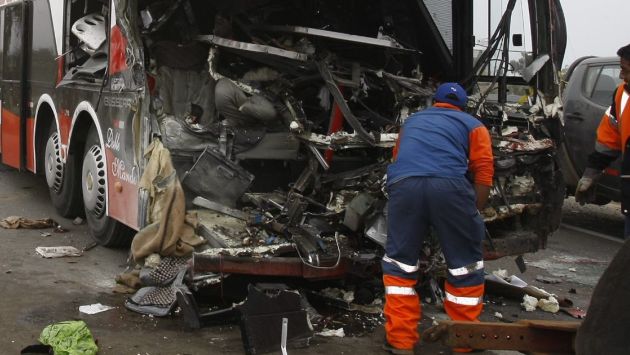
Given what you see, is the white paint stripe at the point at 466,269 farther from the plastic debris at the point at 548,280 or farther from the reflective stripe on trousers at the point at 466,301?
the plastic debris at the point at 548,280

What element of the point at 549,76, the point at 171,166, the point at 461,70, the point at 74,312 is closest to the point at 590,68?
the point at 461,70

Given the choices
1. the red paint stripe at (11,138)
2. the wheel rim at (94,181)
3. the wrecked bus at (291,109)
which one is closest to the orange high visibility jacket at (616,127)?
the wrecked bus at (291,109)

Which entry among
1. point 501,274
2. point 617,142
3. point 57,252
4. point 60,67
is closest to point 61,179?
point 60,67

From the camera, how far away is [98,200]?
6.04m

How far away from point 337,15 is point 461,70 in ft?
3.93

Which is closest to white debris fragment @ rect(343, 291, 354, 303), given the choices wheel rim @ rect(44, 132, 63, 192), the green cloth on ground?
the green cloth on ground

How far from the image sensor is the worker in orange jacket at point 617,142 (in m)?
4.01

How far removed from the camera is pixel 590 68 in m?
8.29

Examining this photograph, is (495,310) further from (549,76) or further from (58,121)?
(58,121)

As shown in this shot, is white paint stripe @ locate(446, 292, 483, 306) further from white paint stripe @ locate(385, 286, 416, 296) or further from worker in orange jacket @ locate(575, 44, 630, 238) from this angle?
worker in orange jacket @ locate(575, 44, 630, 238)

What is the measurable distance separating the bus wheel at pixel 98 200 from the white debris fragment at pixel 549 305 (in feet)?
10.9

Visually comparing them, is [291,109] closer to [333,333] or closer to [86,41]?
[333,333]

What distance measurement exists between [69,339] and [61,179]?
3.61 metres

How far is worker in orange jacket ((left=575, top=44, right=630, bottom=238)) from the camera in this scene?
13.2 feet
